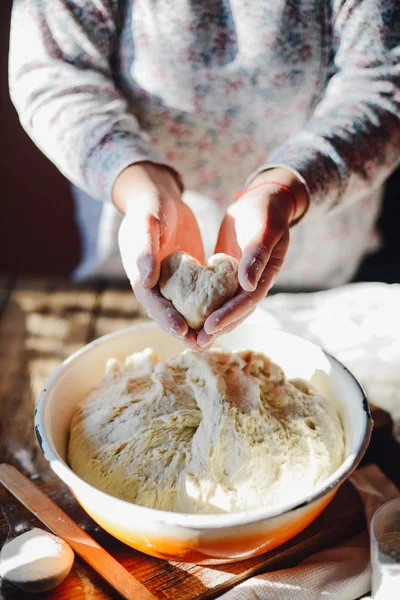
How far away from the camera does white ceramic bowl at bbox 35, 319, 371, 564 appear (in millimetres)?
732

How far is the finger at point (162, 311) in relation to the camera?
35.4 inches

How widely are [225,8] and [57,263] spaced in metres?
1.74

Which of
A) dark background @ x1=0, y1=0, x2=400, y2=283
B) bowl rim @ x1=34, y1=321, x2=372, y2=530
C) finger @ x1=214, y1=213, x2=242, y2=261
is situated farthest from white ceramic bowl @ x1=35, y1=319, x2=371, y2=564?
dark background @ x1=0, y1=0, x2=400, y2=283

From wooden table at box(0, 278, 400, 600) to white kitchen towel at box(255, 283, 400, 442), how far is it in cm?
10

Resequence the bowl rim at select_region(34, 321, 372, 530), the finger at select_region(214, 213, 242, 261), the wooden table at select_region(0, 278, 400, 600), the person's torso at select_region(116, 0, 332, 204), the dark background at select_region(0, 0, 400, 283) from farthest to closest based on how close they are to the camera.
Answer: the dark background at select_region(0, 0, 400, 283) < the person's torso at select_region(116, 0, 332, 204) < the finger at select_region(214, 213, 242, 261) < the wooden table at select_region(0, 278, 400, 600) < the bowl rim at select_region(34, 321, 372, 530)

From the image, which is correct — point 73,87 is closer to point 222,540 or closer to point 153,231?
point 153,231

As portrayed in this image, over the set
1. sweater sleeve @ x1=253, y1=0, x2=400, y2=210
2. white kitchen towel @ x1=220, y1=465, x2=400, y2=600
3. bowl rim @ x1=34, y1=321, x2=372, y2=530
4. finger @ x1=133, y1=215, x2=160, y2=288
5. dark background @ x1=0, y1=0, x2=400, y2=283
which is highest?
sweater sleeve @ x1=253, y1=0, x2=400, y2=210

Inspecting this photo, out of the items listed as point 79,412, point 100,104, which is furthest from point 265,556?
point 100,104

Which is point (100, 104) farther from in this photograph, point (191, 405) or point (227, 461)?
point (227, 461)

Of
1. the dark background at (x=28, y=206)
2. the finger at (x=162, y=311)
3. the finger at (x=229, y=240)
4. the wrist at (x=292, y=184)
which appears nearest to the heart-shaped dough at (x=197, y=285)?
the finger at (x=162, y=311)

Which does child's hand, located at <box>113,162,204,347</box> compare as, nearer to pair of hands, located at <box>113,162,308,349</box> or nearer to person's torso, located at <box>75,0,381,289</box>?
pair of hands, located at <box>113,162,308,349</box>

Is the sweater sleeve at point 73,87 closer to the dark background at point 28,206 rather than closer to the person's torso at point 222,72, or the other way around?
the person's torso at point 222,72

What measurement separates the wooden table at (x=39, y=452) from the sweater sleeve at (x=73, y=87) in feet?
1.59

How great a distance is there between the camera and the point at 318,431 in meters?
0.93
